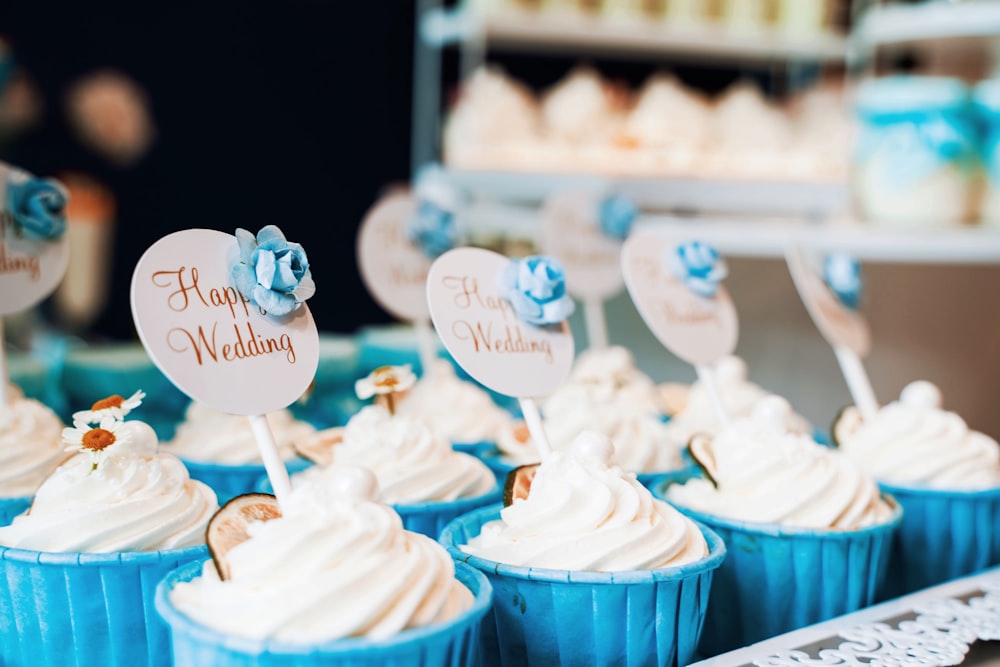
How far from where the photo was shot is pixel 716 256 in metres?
1.80

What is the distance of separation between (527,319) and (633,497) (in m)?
0.32

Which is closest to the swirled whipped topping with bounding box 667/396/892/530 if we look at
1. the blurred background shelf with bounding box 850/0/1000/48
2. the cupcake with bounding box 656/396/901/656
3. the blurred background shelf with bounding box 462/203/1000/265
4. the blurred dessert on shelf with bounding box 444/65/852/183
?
the cupcake with bounding box 656/396/901/656

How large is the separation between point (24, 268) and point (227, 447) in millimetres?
433

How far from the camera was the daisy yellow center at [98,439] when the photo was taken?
4.09ft

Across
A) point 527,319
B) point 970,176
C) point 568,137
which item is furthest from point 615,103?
point 527,319

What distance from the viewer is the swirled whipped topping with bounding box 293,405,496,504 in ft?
4.99

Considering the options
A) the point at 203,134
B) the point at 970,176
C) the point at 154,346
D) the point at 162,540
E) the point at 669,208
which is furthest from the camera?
the point at 203,134

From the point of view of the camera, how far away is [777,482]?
1.50 m

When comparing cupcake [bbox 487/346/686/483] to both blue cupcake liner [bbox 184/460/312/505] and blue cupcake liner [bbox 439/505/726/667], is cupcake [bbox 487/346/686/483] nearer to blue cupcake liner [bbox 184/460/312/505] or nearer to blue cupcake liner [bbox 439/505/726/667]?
blue cupcake liner [bbox 184/460/312/505]

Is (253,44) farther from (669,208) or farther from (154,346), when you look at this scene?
(154,346)

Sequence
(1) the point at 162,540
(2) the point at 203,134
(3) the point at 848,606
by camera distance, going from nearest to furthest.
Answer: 1. (1) the point at 162,540
2. (3) the point at 848,606
3. (2) the point at 203,134

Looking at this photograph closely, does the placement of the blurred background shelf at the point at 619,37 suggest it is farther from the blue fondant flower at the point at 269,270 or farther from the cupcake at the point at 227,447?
the blue fondant flower at the point at 269,270

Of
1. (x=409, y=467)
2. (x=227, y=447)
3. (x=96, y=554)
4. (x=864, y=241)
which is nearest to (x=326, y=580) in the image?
(x=96, y=554)

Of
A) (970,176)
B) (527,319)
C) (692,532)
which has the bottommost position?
(692,532)
